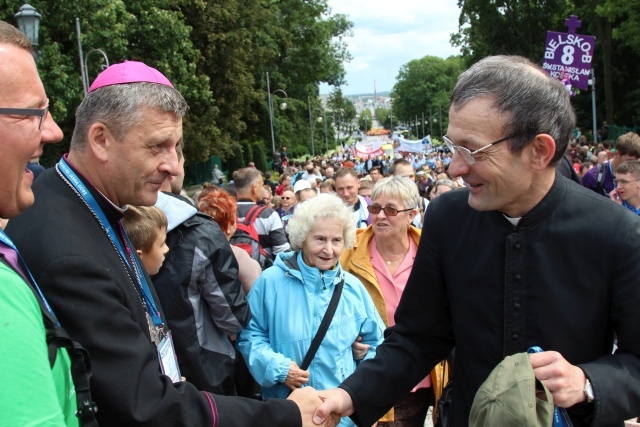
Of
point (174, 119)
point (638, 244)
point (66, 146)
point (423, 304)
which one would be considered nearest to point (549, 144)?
point (638, 244)

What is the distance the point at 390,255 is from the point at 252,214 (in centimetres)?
265

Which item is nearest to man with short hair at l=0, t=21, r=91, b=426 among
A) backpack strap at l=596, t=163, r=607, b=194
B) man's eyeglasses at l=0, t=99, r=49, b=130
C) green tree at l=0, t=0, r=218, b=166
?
man's eyeglasses at l=0, t=99, r=49, b=130

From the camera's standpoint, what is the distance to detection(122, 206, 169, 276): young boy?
12.0 feet

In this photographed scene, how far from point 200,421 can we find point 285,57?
43.4m

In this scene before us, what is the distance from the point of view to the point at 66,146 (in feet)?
71.5

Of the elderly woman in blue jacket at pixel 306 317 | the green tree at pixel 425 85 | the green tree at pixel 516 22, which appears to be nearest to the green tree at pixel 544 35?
the green tree at pixel 516 22

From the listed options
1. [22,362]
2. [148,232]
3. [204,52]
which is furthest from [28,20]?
[204,52]

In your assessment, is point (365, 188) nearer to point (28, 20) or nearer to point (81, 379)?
point (28, 20)

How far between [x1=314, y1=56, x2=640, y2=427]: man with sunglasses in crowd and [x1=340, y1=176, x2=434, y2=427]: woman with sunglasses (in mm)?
1675

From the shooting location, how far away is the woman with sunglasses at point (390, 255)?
417 cm

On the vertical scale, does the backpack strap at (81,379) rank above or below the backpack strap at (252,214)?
above

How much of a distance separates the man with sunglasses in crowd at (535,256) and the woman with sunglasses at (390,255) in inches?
65.9

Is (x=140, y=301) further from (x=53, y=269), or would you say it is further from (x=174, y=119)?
(x=174, y=119)

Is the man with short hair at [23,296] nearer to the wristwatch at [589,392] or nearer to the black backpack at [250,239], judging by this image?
the wristwatch at [589,392]
